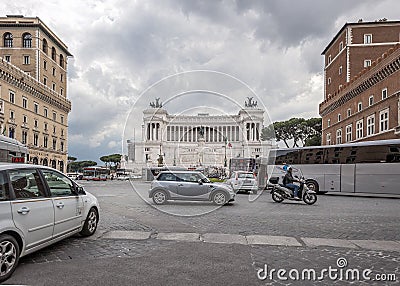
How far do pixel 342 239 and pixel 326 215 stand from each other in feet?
14.1

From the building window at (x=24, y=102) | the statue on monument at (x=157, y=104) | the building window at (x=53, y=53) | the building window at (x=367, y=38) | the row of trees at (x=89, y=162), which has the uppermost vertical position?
the building window at (x=53, y=53)

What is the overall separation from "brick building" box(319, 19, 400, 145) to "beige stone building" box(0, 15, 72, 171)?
48.8 meters

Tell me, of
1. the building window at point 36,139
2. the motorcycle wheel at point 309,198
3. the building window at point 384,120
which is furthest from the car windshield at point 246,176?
the building window at point 36,139

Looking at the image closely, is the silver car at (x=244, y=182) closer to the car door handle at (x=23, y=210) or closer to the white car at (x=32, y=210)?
the white car at (x=32, y=210)

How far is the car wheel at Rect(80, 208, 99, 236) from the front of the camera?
25.8 feet

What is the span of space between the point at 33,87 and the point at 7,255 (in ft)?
209

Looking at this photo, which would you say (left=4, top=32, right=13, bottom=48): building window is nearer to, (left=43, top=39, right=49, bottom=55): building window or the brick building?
(left=43, top=39, right=49, bottom=55): building window

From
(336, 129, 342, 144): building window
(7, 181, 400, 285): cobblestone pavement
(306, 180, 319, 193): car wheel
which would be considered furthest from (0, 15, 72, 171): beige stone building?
(7, 181, 400, 285): cobblestone pavement

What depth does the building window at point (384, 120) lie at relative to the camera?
31131 millimetres

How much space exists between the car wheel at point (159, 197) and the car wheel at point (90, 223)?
636 cm

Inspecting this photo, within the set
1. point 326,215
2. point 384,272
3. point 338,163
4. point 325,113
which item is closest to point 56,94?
point 325,113

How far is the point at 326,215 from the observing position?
39.8 feet

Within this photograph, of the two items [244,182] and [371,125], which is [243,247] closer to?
[244,182]

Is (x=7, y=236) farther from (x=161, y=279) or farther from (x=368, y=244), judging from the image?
(x=368, y=244)
